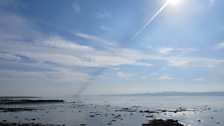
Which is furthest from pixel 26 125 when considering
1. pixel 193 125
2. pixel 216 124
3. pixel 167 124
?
pixel 216 124

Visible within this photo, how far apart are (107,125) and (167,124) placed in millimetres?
8969

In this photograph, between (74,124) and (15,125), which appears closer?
(15,125)

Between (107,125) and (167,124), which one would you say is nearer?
(167,124)

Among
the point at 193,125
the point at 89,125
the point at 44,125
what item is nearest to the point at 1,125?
the point at 44,125

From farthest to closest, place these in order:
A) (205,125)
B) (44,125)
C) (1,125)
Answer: (205,125), (44,125), (1,125)

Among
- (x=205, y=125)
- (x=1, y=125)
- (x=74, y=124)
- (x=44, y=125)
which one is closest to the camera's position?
(x=1, y=125)

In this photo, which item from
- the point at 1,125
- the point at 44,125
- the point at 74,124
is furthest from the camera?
the point at 74,124

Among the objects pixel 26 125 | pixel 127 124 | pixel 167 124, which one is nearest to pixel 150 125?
pixel 167 124

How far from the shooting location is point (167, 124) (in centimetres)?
3856

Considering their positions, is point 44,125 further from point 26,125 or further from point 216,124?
point 216,124

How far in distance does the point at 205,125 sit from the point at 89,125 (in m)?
18.5

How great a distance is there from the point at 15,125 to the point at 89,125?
10.4 metres

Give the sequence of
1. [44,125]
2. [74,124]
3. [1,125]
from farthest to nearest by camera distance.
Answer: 1. [74,124]
2. [44,125]
3. [1,125]

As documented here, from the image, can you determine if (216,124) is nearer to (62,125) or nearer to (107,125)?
(107,125)
